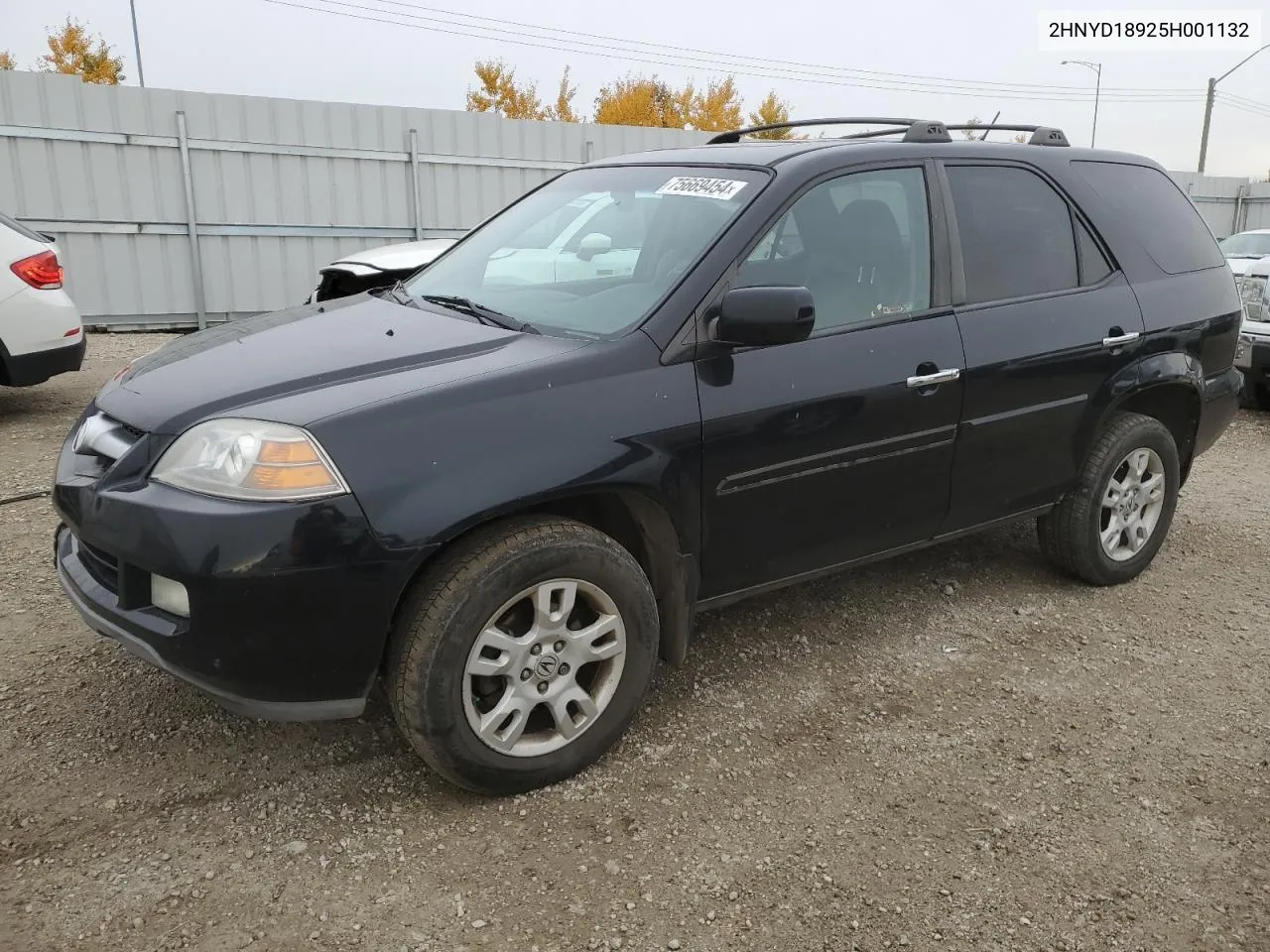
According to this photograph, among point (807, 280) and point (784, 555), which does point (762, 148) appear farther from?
point (784, 555)

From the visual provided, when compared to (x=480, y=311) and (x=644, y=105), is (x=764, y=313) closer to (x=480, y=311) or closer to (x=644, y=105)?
(x=480, y=311)

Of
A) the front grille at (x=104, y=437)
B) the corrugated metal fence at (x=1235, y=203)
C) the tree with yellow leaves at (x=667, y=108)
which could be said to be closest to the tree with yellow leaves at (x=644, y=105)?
the tree with yellow leaves at (x=667, y=108)

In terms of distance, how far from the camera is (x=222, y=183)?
11953 mm

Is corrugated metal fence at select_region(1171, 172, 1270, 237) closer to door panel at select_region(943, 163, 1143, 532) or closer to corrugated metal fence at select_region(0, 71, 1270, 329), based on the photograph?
corrugated metal fence at select_region(0, 71, 1270, 329)

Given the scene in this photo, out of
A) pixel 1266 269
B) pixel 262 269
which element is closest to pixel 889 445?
pixel 1266 269

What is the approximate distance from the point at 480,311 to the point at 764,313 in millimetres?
967

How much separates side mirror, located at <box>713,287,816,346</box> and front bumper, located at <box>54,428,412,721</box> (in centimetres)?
113

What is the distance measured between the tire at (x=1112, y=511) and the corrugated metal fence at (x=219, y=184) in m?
10.5

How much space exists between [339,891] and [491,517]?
0.97m

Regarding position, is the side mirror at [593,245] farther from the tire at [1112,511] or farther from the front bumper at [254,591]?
the tire at [1112,511]

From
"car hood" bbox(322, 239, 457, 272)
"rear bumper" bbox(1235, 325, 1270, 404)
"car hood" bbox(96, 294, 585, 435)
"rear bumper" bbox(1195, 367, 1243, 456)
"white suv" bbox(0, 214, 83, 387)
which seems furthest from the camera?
"rear bumper" bbox(1235, 325, 1270, 404)

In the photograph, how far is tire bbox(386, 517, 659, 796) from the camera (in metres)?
2.58

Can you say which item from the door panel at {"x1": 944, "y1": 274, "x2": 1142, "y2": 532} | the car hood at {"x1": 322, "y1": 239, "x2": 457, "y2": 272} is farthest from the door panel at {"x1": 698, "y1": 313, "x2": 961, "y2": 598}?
the car hood at {"x1": 322, "y1": 239, "x2": 457, "y2": 272}

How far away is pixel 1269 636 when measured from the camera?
4.02 metres
